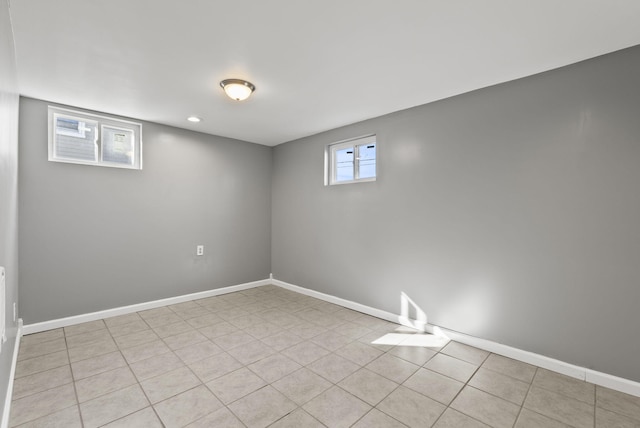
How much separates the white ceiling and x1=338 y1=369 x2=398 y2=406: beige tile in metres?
2.43

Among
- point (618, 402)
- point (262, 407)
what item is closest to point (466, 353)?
point (618, 402)

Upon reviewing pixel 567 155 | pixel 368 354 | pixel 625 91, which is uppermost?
pixel 625 91

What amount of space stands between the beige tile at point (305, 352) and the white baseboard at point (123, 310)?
2050 millimetres

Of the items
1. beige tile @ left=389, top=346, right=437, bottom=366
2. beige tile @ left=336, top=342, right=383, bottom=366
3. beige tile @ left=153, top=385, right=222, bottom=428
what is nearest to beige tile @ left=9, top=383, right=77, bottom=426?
beige tile @ left=153, top=385, right=222, bottom=428

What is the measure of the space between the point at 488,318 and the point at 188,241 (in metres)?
3.71

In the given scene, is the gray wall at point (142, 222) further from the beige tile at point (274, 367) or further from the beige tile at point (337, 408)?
the beige tile at point (337, 408)

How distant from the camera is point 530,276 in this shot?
7.97 ft

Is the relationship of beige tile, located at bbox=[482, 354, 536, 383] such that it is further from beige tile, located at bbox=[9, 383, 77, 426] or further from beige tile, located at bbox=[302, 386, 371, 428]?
beige tile, located at bbox=[9, 383, 77, 426]

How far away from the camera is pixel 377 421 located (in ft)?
5.75

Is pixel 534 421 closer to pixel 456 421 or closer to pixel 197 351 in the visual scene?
pixel 456 421

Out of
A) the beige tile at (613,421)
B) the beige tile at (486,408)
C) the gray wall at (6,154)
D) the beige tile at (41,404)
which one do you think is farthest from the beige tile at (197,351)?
the beige tile at (613,421)

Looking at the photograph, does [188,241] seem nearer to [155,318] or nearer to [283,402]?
[155,318]

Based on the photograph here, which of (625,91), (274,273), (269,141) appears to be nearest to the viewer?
(625,91)

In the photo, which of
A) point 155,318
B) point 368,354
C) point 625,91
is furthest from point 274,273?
point 625,91
